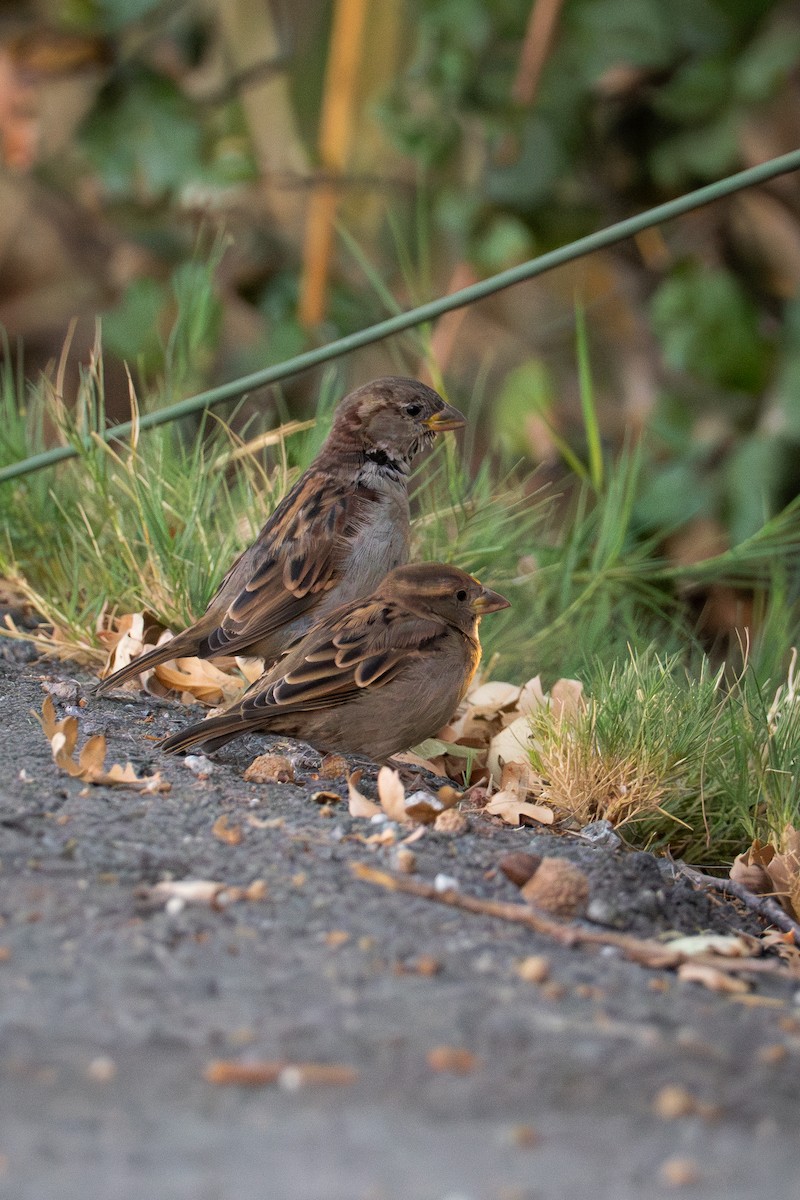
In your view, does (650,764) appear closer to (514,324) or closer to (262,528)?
(262,528)

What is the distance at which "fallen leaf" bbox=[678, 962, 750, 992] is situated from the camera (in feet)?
8.64

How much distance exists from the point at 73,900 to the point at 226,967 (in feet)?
1.19

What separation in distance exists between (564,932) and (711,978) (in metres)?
0.28

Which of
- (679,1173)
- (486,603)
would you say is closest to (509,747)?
(486,603)

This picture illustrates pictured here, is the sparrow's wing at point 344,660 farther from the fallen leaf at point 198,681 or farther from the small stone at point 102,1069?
the small stone at point 102,1069

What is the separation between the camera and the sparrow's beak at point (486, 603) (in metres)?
4.14

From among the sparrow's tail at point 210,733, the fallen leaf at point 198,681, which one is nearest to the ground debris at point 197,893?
the sparrow's tail at point 210,733

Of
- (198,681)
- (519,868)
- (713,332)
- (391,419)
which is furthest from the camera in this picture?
(713,332)

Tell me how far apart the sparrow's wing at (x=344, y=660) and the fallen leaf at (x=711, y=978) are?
1360mm

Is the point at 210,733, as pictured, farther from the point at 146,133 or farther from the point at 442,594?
the point at 146,133

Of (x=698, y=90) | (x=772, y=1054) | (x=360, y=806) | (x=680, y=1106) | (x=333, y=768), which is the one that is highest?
(x=698, y=90)

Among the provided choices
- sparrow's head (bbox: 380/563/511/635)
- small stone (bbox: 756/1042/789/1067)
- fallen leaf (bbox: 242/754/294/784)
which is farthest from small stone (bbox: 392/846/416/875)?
sparrow's head (bbox: 380/563/511/635)

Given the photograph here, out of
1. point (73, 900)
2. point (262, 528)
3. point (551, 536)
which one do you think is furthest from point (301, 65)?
point (73, 900)

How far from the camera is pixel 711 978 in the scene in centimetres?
264
